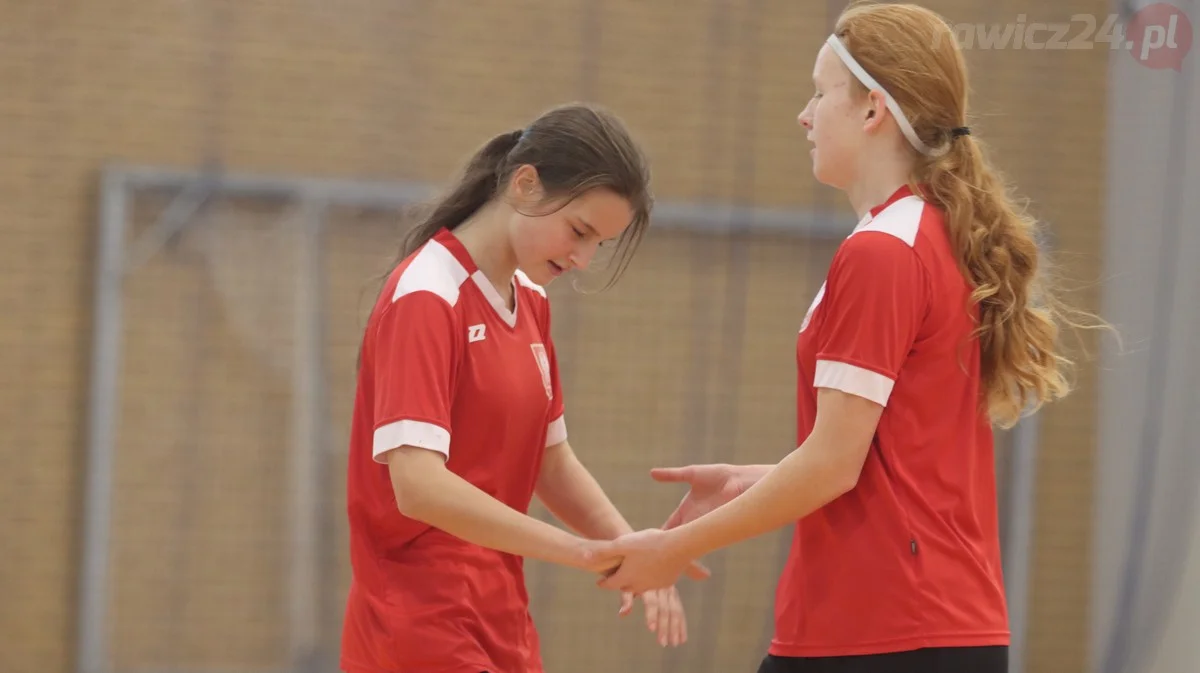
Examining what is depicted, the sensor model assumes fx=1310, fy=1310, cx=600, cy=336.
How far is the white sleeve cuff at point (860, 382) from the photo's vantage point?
1481 mm

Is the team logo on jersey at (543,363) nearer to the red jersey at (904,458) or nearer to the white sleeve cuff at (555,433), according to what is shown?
the white sleeve cuff at (555,433)

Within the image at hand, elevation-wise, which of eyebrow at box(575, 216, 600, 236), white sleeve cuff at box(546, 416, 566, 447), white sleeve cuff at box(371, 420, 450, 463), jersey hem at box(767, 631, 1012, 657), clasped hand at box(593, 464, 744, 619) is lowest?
jersey hem at box(767, 631, 1012, 657)

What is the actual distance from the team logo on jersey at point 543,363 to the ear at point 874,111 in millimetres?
509

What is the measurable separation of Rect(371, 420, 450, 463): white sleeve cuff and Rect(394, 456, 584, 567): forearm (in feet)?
0.06

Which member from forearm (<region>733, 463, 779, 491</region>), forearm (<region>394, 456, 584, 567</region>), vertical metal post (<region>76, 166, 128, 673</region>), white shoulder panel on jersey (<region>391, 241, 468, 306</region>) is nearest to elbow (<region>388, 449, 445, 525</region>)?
forearm (<region>394, 456, 584, 567</region>)

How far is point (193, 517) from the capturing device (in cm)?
324

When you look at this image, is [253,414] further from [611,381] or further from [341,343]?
[611,381]

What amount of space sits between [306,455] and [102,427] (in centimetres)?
52

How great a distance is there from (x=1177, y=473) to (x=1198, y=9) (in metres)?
1.18

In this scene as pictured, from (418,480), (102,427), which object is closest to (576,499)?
(418,480)

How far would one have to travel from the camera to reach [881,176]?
1624 millimetres

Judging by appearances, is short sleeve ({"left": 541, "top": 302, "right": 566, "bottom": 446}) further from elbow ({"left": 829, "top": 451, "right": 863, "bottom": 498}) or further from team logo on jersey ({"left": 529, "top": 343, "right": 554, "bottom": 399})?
elbow ({"left": 829, "top": 451, "right": 863, "bottom": 498})

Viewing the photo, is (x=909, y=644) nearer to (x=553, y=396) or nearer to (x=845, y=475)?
(x=845, y=475)

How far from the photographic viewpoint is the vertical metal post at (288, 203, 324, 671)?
10.6 feet
